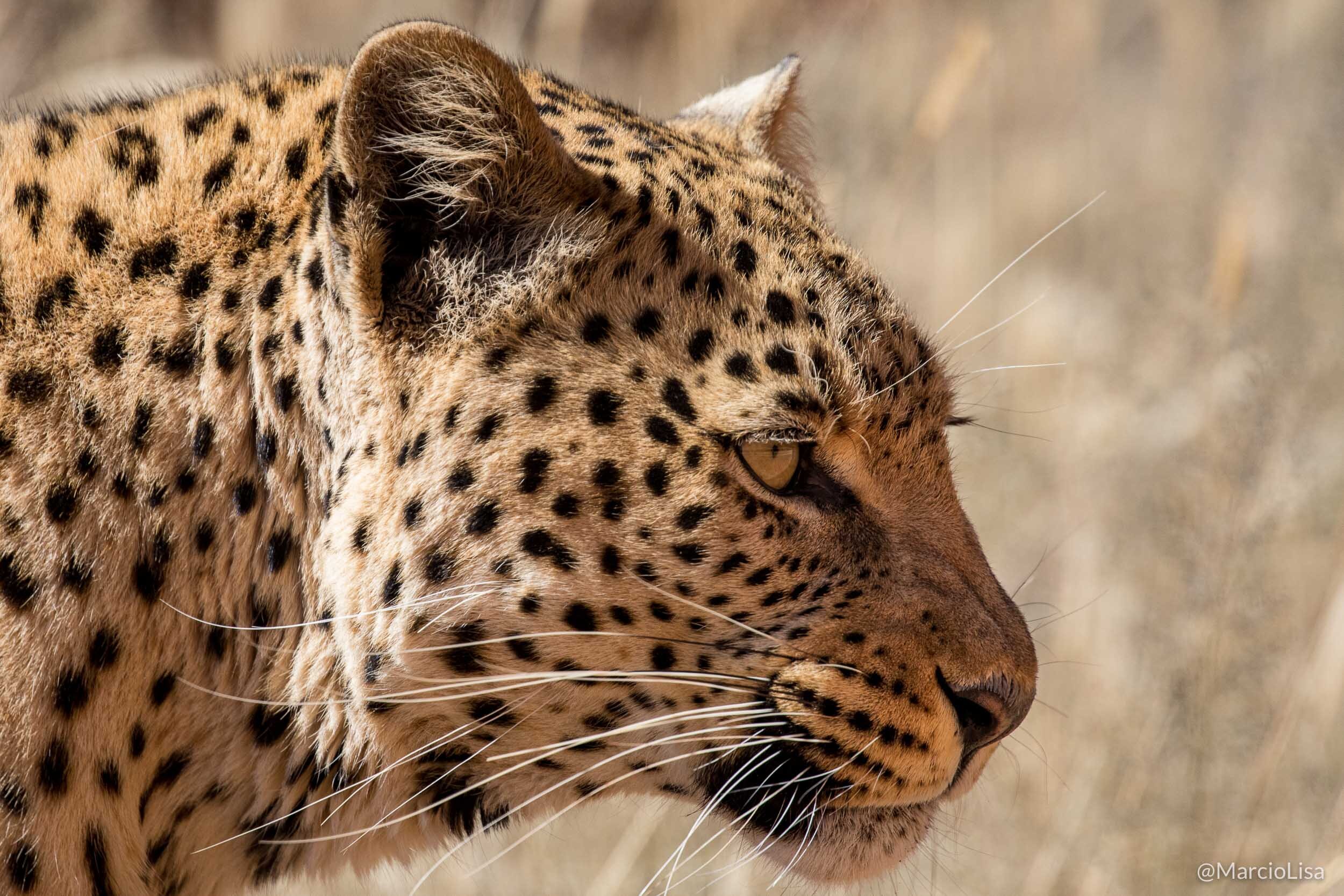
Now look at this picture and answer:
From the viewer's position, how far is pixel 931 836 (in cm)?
388

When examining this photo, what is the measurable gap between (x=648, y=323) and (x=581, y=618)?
713 mm

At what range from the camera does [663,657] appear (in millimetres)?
3314

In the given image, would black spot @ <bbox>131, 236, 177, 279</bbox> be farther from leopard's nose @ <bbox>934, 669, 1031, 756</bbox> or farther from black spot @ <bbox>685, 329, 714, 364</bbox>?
leopard's nose @ <bbox>934, 669, 1031, 756</bbox>

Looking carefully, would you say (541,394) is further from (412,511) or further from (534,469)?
(412,511)

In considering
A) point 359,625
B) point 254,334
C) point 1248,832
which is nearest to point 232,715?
point 359,625

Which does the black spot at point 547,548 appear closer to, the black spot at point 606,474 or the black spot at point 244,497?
the black spot at point 606,474

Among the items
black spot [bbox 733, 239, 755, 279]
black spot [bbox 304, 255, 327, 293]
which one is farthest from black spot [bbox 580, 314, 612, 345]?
black spot [bbox 304, 255, 327, 293]

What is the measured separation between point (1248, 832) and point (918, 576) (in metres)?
2.69

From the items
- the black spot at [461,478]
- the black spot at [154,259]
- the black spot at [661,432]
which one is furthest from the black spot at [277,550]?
the black spot at [661,432]

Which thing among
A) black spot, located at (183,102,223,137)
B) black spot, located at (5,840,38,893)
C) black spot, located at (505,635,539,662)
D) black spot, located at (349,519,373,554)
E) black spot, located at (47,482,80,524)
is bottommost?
black spot, located at (5,840,38,893)

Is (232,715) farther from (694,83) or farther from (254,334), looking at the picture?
(694,83)

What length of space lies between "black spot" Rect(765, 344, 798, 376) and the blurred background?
1327mm

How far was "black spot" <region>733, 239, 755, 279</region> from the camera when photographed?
3451 millimetres

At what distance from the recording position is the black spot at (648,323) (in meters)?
3.37
